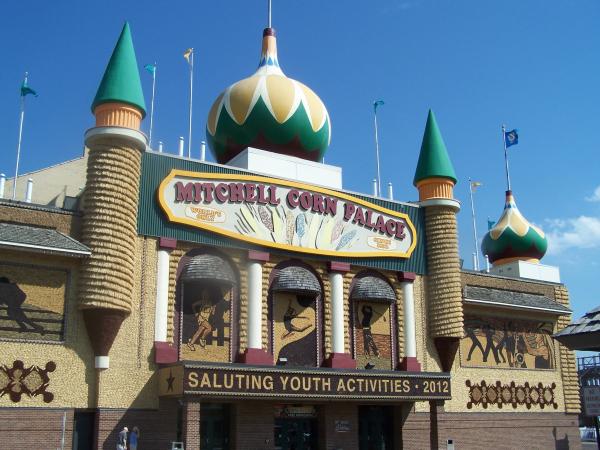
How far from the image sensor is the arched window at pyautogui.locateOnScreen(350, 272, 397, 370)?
3447 centimetres

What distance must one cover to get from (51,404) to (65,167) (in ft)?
60.4

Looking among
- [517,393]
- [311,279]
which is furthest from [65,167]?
[517,393]

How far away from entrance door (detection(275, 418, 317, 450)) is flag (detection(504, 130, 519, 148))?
24217 mm

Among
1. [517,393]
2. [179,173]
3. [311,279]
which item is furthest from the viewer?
[517,393]

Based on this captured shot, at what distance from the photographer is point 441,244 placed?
3759 cm

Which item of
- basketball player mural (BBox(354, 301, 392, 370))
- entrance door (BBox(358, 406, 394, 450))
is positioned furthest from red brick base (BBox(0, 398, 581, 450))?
basketball player mural (BBox(354, 301, 392, 370))

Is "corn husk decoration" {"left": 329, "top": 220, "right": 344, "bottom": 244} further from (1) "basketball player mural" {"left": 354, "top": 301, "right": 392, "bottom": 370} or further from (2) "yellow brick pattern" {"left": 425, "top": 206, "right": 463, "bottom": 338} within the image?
(2) "yellow brick pattern" {"left": 425, "top": 206, "right": 463, "bottom": 338}

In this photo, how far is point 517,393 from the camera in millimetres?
39531

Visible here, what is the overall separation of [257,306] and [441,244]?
36.2 ft

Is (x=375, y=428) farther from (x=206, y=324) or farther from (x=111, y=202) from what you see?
(x=111, y=202)

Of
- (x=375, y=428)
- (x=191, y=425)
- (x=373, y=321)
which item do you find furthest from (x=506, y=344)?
(x=191, y=425)

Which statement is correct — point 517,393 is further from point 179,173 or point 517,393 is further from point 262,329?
point 179,173

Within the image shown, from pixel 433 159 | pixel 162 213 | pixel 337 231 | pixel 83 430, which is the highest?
pixel 433 159

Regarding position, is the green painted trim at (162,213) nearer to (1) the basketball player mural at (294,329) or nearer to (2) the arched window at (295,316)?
(2) the arched window at (295,316)
